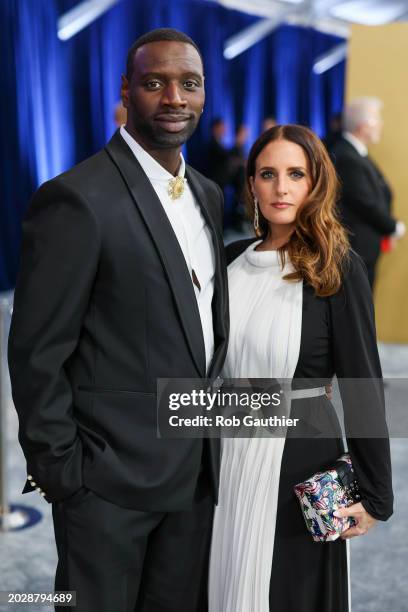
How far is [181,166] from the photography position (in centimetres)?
179

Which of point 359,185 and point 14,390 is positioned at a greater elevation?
point 359,185

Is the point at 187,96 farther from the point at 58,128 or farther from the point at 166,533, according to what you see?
the point at 58,128

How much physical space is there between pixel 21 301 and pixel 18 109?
7.83 m

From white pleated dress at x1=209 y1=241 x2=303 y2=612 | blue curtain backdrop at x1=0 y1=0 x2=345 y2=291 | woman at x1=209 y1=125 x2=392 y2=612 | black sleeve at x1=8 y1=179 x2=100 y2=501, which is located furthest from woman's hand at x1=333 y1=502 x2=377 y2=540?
blue curtain backdrop at x1=0 y1=0 x2=345 y2=291

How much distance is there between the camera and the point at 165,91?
1655 millimetres

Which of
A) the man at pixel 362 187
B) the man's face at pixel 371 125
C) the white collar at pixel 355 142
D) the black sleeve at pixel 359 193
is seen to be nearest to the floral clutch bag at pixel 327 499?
the man at pixel 362 187

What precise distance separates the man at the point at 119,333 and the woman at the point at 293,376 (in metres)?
0.16

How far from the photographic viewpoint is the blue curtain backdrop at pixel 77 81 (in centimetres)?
891

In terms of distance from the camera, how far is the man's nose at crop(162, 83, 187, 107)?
5.38 ft

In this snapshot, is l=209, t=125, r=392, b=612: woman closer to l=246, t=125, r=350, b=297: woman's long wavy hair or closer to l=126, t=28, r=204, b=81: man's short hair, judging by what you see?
l=246, t=125, r=350, b=297: woman's long wavy hair

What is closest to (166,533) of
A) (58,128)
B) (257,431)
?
(257,431)

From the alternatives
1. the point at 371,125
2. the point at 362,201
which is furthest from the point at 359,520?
the point at 371,125

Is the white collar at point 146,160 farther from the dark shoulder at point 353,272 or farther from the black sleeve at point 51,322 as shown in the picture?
the dark shoulder at point 353,272

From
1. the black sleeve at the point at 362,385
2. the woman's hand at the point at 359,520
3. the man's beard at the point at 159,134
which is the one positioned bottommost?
the woman's hand at the point at 359,520
